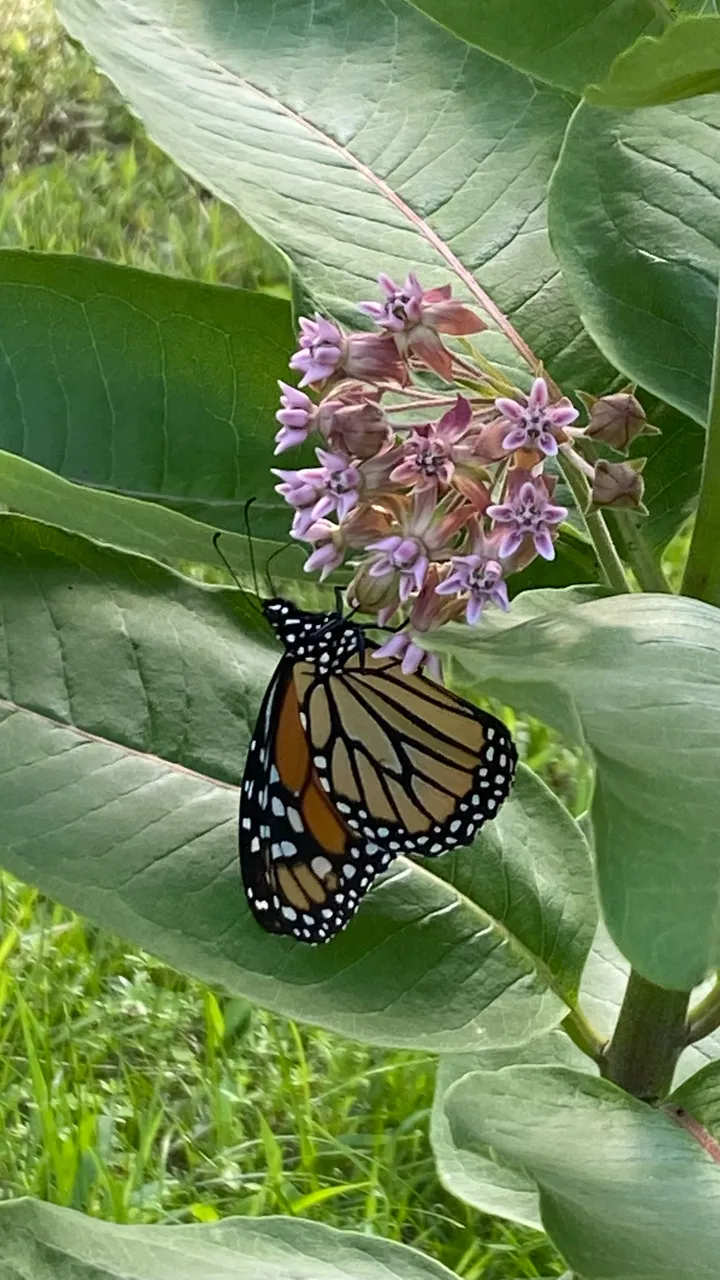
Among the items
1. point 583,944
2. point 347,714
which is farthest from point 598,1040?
point 347,714

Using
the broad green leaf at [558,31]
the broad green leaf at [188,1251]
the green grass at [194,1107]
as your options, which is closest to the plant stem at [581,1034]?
the broad green leaf at [188,1251]

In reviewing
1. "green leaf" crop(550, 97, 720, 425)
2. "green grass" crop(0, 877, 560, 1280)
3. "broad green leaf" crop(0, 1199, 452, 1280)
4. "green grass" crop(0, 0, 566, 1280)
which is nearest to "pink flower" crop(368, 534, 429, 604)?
"green leaf" crop(550, 97, 720, 425)

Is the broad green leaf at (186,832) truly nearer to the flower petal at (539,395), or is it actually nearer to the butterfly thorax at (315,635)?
the butterfly thorax at (315,635)

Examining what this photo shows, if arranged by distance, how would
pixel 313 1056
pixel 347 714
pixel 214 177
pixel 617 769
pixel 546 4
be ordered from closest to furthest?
1. pixel 617 769
2. pixel 546 4
3. pixel 214 177
4. pixel 347 714
5. pixel 313 1056

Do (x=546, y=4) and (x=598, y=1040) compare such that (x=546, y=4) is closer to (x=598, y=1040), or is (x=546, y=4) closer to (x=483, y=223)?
(x=483, y=223)

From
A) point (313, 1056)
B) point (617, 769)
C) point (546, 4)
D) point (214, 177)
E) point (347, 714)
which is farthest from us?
point (313, 1056)

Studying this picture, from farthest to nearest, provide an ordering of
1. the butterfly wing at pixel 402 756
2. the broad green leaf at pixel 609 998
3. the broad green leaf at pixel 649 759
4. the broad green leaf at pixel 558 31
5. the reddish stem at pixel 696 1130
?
1. the broad green leaf at pixel 609 998
2. the butterfly wing at pixel 402 756
3. the reddish stem at pixel 696 1130
4. the broad green leaf at pixel 558 31
5. the broad green leaf at pixel 649 759
